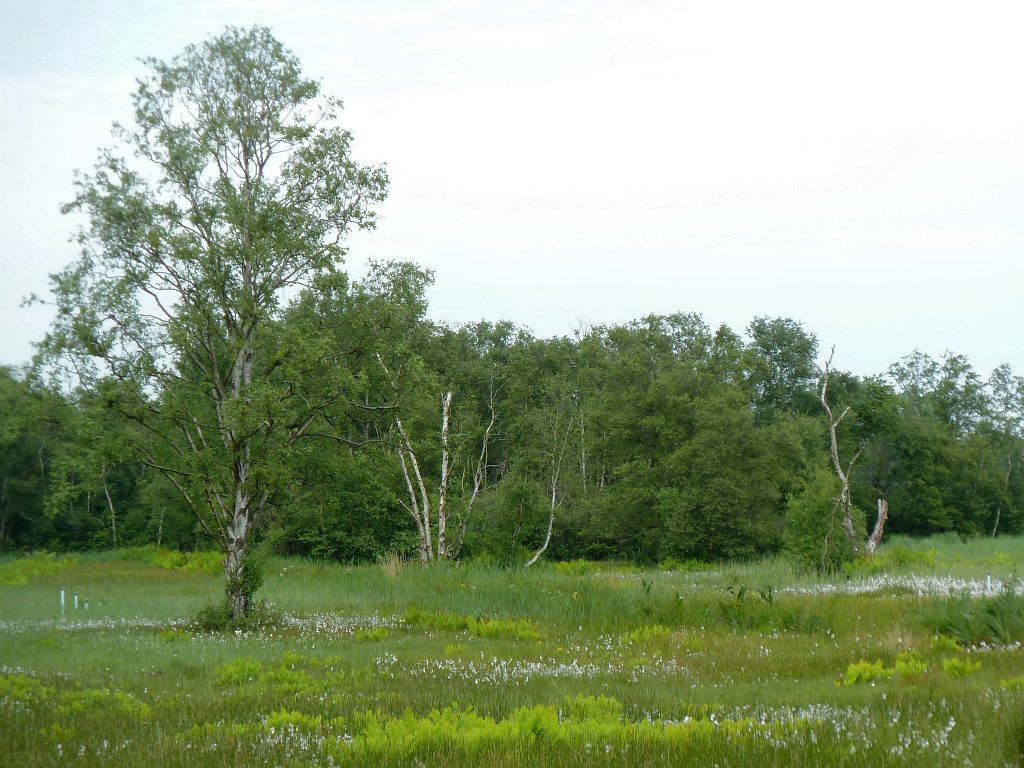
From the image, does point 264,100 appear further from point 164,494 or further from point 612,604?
point 164,494

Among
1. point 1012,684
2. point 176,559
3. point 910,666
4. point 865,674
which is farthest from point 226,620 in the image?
point 176,559

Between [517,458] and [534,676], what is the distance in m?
37.9

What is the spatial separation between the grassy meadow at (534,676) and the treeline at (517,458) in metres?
4.02

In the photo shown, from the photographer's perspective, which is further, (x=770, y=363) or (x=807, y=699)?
(x=770, y=363)

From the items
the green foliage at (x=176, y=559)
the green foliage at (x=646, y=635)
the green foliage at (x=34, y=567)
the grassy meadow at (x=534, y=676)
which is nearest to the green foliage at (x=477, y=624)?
the grassy meadow at (x=534, y=676)

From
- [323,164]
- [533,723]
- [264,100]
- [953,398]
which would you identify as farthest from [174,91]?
[953,398]

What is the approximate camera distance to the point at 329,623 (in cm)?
1830

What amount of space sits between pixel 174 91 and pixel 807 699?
18.9 m

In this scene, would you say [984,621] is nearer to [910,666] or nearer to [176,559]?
[910,666]

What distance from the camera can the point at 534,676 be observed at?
37.1 ft

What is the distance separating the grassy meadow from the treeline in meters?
4.02

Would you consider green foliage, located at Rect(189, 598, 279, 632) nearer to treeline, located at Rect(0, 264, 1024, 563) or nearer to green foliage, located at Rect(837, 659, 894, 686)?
treeline, located at Rect(0, 264, 1024, 563)

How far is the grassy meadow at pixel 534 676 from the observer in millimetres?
6484

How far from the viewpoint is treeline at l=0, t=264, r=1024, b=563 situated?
21047 mm
